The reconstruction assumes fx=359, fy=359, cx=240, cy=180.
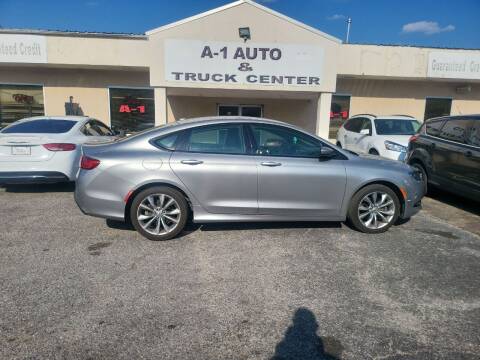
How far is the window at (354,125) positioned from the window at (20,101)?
11084 mm

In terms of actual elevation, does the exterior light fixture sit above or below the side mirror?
above

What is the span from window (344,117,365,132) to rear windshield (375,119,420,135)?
2.44 ft

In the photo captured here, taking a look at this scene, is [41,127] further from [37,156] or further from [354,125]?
[354,125]

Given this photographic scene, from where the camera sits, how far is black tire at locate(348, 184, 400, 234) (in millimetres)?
4992

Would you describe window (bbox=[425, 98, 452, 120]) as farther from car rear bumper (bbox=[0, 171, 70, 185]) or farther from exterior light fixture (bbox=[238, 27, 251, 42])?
car rear bumper (bbox=[0, 171, 70, 185])

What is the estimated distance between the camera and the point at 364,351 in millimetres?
2637

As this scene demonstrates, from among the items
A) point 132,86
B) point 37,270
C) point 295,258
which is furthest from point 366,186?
point 132,86

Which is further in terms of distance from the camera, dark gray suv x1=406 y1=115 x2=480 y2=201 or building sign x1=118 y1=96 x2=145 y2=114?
building sign x1=118 y1=96 x2=145 y2=114

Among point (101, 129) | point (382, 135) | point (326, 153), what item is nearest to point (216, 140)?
point (326, 153)

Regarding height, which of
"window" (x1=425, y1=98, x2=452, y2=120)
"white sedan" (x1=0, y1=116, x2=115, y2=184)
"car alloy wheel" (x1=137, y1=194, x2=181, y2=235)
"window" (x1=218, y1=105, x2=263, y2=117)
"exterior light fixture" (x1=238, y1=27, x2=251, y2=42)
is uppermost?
"exterior light fixture" (x1=238, y1=27, x2=251, y2=42)

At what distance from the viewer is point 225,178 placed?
465 centimetres

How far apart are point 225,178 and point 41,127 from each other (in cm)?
464

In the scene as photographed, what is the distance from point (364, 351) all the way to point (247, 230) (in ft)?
8.82

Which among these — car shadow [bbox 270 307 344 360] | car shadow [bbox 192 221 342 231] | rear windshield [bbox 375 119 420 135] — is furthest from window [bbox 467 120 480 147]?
car shadow [bbox 270 307 344 360]
